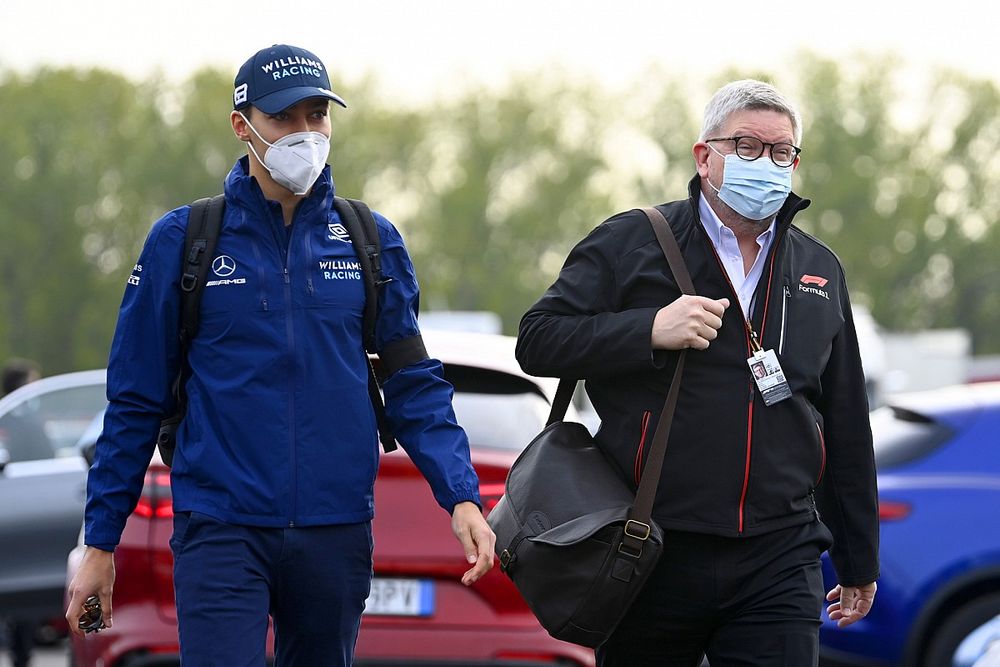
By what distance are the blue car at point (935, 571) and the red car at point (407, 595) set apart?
5.31 feet

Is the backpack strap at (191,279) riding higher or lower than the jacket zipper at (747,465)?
higher

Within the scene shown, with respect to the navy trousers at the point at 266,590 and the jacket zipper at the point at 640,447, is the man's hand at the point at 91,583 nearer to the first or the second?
the navy trousers at the point at 266,590

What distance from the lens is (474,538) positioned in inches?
155

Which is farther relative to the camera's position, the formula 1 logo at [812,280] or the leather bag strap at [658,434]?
the formula 1 logo at [812,280]

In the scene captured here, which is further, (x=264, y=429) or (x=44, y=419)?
(x=44, y=419)

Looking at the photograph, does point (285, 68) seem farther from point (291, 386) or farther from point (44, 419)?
point (44, 419)

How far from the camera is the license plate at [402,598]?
575 cm

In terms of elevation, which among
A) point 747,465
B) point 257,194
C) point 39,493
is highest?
point 257,194

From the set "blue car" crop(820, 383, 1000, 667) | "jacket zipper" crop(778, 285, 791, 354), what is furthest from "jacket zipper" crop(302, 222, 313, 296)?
"blue car" crop(820, 383, 1000, 667)

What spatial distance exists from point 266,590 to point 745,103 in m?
1.68

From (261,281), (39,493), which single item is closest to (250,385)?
(261,281)

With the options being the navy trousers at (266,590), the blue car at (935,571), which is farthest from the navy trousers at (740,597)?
the blue car at (935,571)

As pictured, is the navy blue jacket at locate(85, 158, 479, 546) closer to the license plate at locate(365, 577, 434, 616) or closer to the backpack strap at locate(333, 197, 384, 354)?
the backpack strap at locate(333, 197, 384, 354)

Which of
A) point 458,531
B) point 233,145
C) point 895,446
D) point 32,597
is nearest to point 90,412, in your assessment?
point 32,597
